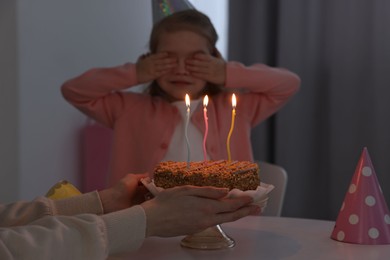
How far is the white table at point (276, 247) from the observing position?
1041mm

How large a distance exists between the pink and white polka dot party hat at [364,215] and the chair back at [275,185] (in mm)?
631

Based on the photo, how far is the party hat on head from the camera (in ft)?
8.69

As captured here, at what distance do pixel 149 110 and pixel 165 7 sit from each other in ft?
2.69

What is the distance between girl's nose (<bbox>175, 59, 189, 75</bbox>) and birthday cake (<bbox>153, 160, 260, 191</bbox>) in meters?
0.82

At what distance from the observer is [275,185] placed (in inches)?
74.5

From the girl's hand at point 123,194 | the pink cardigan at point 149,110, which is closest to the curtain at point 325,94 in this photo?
the pink cardigan at point 149,110

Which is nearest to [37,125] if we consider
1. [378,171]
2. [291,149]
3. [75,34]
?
[75,34]

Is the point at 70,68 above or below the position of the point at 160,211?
above

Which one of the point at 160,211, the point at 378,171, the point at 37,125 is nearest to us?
Result: the point at 160,211

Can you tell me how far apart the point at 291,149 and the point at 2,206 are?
1823 millimetres

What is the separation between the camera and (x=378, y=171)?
8.43 feet

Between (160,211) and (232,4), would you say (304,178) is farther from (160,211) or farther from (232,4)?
(160,211)

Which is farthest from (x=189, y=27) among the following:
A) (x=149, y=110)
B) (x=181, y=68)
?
(x=149, y=110)

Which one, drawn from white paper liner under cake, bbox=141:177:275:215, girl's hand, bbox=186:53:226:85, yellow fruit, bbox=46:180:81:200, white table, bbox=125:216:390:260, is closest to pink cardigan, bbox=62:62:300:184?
girl's hand, bbox=186:53:226:85
